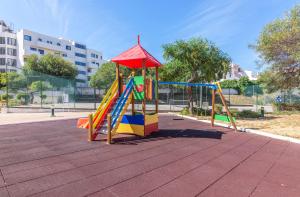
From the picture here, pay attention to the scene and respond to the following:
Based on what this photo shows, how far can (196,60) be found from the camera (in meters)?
16.3

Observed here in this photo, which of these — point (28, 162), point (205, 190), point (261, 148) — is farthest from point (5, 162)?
point (261, 148)

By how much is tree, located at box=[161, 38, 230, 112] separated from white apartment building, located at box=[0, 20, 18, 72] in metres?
52.7

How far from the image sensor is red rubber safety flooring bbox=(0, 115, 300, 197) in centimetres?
351

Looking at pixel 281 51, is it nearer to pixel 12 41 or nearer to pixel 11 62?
pixel 11 62

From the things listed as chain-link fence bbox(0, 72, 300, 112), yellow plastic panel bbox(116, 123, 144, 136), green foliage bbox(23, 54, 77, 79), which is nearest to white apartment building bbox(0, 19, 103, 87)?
green foliage bbox(23, 54, 77, 79)

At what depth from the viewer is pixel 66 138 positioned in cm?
765

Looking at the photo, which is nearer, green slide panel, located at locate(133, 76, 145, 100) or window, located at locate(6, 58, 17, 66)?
green slide panel, located at locate(133, 76, 145, 100)

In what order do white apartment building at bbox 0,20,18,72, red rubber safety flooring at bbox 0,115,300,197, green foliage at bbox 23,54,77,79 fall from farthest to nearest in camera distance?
1. white apartment building at bbox 0,20,18,72
2. green foliage at bbox 23,54,77,79
3. red rubber safety flooring at bbox 0,115,300,197

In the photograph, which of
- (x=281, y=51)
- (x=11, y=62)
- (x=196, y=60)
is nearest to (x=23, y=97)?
(x=196, y=60)

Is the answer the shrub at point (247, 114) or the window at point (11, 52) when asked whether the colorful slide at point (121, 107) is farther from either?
the window at point (11, 52)

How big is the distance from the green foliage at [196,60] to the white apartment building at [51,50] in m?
30.8

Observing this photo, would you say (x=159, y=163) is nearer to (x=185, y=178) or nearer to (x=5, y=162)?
(x=185, y=178)

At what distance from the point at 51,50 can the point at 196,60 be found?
60.0 metres

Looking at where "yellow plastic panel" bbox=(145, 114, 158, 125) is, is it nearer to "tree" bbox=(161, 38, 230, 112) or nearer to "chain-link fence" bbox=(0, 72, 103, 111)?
"tree" bbox=(161, 38, 230, 112)
